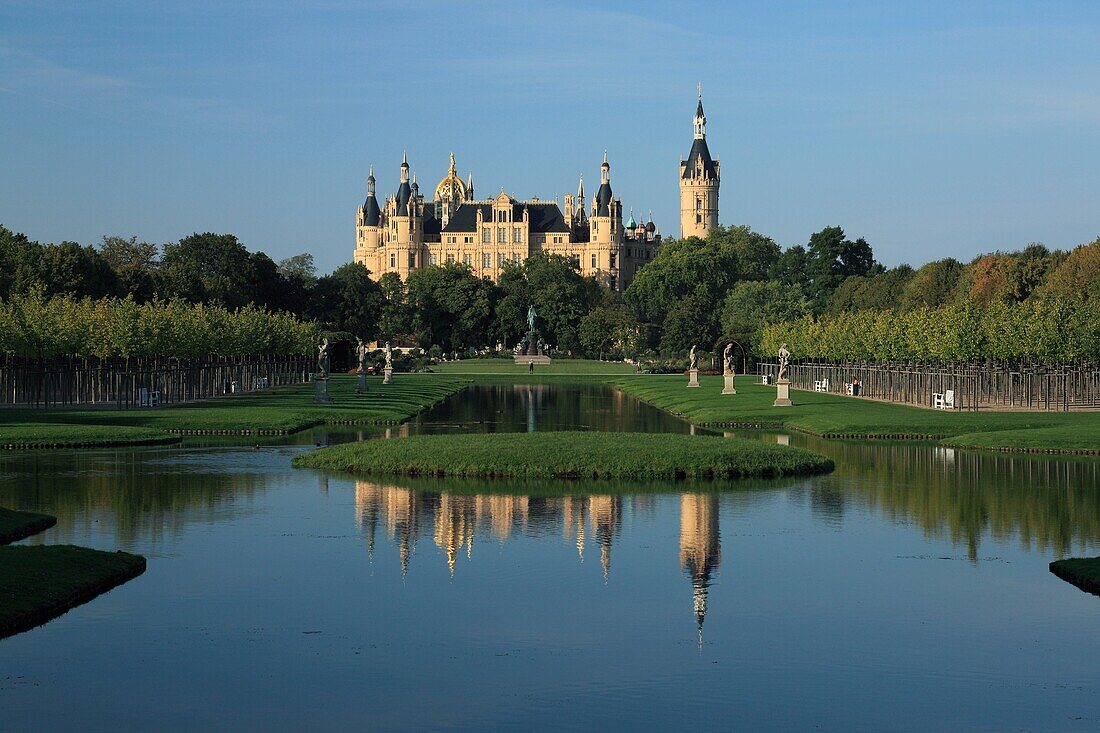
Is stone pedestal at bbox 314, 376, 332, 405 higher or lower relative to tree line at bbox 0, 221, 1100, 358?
lower

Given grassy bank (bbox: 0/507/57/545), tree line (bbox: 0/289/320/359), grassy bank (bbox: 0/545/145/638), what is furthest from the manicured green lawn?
grassy bank (bbox: 0/545/145/638)

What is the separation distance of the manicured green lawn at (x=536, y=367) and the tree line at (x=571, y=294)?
1095cm

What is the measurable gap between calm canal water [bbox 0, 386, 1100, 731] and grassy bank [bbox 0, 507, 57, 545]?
585mm

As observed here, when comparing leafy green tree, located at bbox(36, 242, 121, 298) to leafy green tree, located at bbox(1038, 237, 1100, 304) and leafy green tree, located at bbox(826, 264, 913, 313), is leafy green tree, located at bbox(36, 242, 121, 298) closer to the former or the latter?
leafy green tree, located at bbox(1038, 237, 1100, 304)

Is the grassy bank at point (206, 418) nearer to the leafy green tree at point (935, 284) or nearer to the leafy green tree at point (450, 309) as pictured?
the leafy green tree at point (935, 284)

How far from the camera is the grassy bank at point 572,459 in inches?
1687

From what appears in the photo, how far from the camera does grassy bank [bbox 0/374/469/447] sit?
52.3 m

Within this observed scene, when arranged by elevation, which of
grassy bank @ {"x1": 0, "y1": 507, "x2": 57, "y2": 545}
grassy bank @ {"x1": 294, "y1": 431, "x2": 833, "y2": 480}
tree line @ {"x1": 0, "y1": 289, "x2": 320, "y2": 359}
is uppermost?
tree line @ {"x1": 0, "y1": 289, "x2": 320, "y2": 359}

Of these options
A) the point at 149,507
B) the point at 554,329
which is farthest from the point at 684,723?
the point at 554,329

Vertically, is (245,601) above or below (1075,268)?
below

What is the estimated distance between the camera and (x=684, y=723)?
61.0 feet

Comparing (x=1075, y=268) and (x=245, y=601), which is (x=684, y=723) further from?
(x=1075, y=268)

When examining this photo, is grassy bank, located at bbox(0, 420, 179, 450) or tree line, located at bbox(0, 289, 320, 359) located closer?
grassy bank, located at bbox(0, 420, 179, 450)

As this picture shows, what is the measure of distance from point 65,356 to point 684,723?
6100 centimetres
